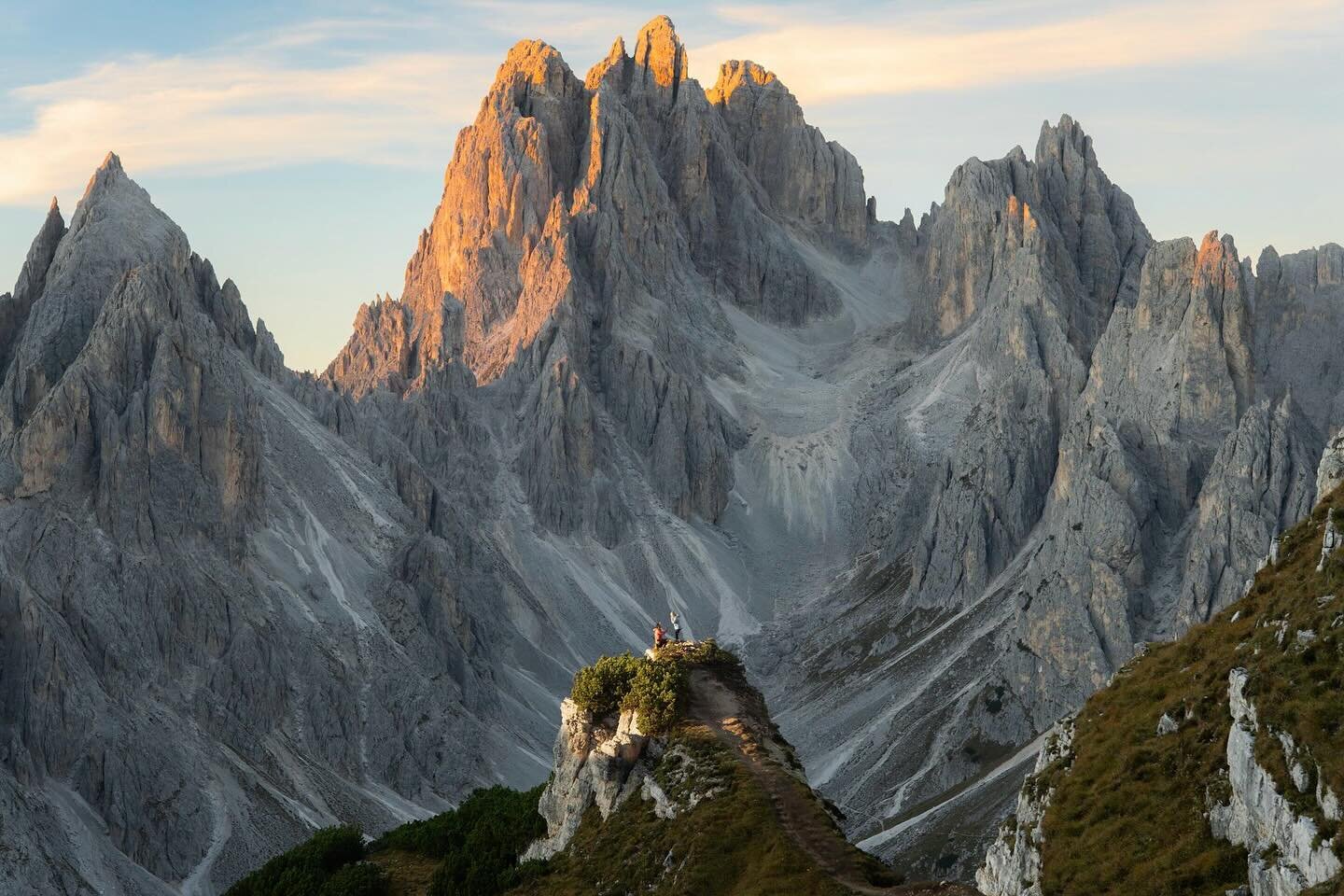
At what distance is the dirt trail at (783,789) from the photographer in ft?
149

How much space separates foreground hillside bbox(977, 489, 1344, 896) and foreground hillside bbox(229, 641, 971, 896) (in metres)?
3.43

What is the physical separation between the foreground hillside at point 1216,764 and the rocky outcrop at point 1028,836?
0.06m

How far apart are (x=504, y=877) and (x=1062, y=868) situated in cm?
2478

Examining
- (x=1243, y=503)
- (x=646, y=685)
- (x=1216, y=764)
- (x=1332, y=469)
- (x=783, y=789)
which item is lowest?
(x=1243, y=503)

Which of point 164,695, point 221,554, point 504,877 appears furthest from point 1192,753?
point 221,554

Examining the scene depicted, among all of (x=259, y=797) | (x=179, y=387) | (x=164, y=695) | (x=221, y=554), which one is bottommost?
(x=259, y=797)

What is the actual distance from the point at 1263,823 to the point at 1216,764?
11.3 ft

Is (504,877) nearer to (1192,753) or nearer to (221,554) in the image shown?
(1192,753)

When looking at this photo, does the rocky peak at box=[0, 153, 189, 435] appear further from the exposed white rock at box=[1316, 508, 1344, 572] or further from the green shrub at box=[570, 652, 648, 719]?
the exposed white rock at box=[1316, 508, 1344, 572]

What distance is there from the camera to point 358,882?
227 ft

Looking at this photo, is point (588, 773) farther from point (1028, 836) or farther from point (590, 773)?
point (1028, 836)

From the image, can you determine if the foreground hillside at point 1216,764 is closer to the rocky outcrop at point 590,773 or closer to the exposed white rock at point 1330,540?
the exposed white rock at point 1330,540

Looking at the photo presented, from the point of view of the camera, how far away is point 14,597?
14812cm

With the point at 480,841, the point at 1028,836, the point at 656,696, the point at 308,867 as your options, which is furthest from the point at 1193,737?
the point at 308,867
